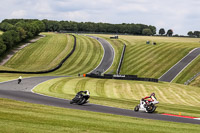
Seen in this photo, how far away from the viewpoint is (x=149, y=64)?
93.2 metres

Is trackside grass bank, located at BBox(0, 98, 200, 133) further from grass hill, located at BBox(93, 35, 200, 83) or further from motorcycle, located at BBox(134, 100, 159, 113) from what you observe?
grass hill, located at BBox(93, 35, 200, 83)

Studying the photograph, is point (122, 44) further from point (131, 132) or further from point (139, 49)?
point (131, 132)

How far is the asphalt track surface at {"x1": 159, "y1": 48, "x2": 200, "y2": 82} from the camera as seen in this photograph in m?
77.3

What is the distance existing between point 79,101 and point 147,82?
118ft

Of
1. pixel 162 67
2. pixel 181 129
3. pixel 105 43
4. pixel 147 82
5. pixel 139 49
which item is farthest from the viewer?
pixel 105 43

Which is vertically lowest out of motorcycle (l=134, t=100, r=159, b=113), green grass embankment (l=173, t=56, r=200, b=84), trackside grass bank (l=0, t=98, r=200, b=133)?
green grass embankment (l=173, t=56, r=200, b=84)

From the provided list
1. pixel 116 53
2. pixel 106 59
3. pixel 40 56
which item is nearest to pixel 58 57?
pixel 40 56

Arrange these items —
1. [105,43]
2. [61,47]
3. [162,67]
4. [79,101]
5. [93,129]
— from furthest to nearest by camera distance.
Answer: [105,43] → [61,47] → [162,67] → [79,101] → [93,129]

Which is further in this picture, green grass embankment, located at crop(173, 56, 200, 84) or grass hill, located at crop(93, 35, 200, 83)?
grass hill, located at crop(93, 35, 200, 83)

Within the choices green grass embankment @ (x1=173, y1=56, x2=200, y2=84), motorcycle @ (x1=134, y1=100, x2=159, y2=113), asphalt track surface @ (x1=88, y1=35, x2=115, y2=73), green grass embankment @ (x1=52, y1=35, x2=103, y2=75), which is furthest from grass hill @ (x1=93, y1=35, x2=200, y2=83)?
motorcycle @ (x1=134, y1=100, x2=159, y2=113)

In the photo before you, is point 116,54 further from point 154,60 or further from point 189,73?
point 189,73

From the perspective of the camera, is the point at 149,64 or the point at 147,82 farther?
the point at 149,64

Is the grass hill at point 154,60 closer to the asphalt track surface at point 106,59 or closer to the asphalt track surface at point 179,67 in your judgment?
the asphalt track surface at point 179,67

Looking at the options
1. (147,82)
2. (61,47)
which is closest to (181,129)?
(147,82)
